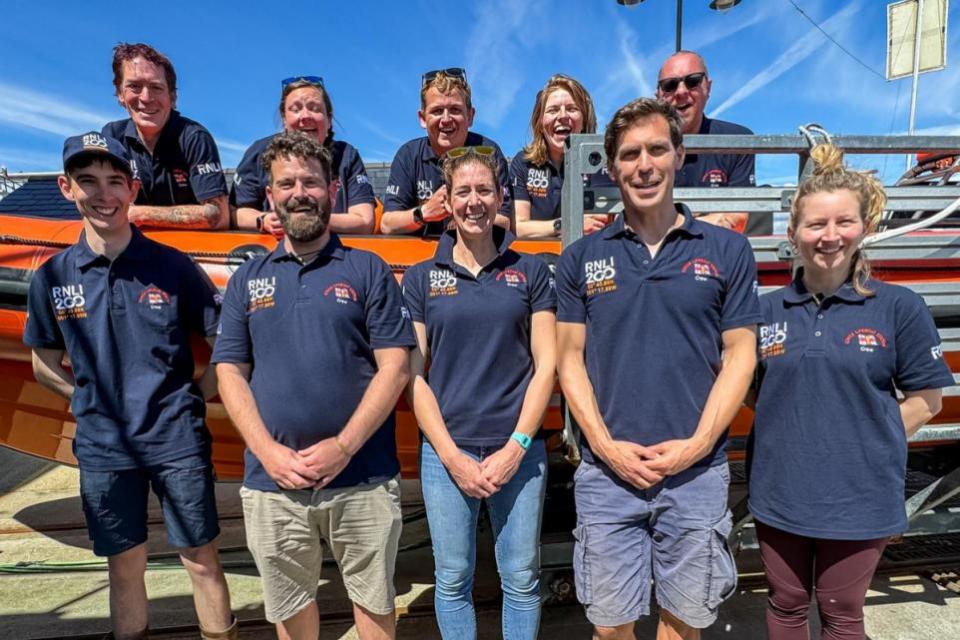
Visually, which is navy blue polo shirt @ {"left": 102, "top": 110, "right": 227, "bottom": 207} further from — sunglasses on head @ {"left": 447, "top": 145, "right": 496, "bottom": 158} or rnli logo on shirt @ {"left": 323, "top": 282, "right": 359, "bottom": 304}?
sunglasses on head @ {"left": 447, "top": 145, "right": 496, "bottom": 158}

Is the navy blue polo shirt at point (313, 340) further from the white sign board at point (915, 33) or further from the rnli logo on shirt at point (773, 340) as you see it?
the white sign board at point (915, 33)

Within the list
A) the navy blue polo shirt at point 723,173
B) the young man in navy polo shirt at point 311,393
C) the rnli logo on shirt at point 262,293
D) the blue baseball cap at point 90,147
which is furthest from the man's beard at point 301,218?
the navy blue polo shirt at point 723,173

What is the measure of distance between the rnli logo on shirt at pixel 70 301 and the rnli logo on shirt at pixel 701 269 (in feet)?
5.93

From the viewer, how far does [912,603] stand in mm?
2525

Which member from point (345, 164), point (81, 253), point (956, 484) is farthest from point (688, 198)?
point (81, 253)

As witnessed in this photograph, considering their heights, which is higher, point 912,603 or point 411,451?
point 411,451

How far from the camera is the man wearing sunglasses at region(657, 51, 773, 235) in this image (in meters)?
2.23

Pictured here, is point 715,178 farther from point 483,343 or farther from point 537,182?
point 483,343

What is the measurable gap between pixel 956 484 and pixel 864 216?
1.45 m

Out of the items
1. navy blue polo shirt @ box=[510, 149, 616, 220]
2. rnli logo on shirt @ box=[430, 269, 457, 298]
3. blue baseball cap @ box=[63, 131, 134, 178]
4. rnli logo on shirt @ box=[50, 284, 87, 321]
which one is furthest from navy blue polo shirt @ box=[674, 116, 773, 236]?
rnli logo on shirt @ box=[50, 284, 87, 321]

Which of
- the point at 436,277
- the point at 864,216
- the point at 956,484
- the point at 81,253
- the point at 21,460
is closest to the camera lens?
the point at 864,216

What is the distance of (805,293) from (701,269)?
329 mm

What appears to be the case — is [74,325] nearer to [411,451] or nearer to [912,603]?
[411,451]

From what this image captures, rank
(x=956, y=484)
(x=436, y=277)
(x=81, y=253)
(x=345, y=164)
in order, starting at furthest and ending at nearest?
(x=345, y=164) < (x=956, y=484) < (x=81, y=253) < (x=436, y=277)
